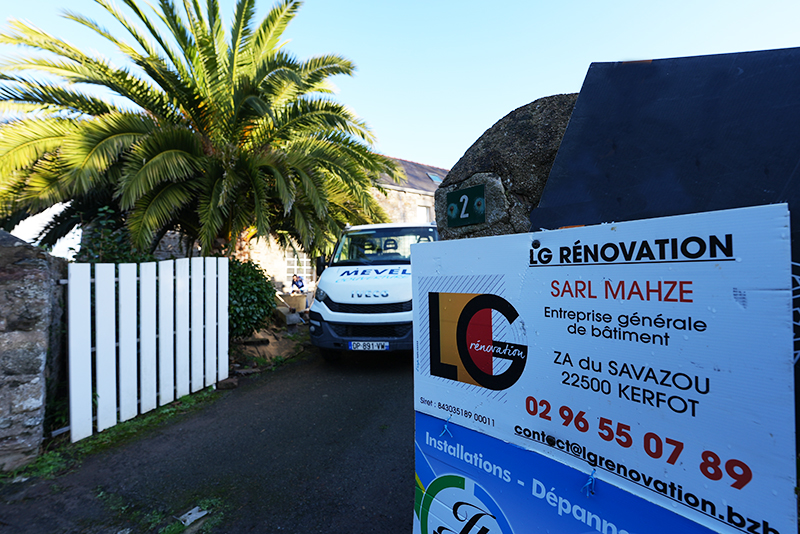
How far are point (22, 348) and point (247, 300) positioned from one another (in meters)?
3.08

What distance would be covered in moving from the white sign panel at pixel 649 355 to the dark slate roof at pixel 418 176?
14.7 m

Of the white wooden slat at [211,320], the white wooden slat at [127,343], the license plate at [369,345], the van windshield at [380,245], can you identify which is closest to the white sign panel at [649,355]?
the white wooden slat at [127,343]

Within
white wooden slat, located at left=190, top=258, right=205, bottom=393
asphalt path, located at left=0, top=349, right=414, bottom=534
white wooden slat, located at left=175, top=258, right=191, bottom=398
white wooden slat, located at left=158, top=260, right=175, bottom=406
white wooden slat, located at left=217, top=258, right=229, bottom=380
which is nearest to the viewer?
asphalt path, located at left=0, top=349, right=414, bottom=534

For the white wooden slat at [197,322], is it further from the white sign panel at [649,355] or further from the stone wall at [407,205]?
the stone wall at [407,205]

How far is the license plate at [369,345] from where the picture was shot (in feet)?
18.4

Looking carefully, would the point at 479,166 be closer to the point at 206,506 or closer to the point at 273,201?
the point at 206,506

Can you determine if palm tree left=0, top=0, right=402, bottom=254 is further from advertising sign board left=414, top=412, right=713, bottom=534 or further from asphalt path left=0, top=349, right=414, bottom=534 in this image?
advertising sign board left=414, top=412, right=713, bottom=534

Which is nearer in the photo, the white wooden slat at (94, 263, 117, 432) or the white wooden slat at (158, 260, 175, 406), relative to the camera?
the white wooden slat at (94, 263, 117, 432)

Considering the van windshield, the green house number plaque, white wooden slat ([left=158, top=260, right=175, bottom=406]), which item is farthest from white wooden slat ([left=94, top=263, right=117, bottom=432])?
the green house number plaque

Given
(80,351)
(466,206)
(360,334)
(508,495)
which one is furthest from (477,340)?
(360,334)

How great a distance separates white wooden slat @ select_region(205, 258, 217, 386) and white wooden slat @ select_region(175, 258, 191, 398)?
12.0 inches

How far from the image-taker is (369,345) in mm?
5648

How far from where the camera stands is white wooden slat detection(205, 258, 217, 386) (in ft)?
17.3

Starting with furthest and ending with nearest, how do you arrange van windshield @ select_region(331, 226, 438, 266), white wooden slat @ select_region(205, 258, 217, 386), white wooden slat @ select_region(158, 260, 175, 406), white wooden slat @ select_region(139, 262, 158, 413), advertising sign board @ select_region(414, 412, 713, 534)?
van windshield @ select_region(331, 226, 438, 266), white wooden slat @ select_region(205, 258, 217, 386), white wooden slat @ select_region(158, 260, 175, 406), white wooden slat @ select_region(139, 262, 158, 413), advertising sign board @ select_region(414, 412, 713, 534)
